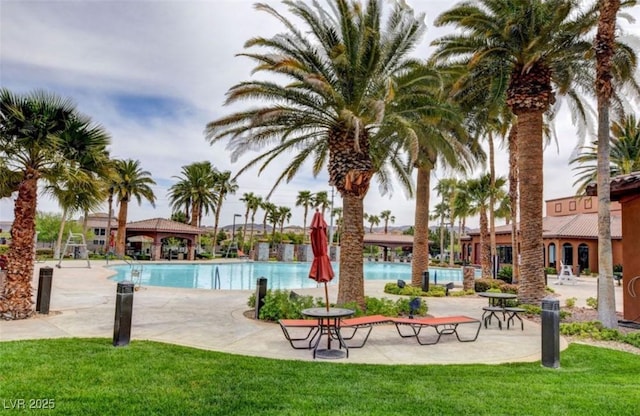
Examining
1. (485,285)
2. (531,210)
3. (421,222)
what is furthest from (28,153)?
(485,285)

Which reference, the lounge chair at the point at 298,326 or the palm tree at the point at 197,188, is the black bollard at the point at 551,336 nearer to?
the lounge chair at the point at 298,326

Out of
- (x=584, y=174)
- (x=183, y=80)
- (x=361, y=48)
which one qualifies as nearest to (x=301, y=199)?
(x=584, y=174)

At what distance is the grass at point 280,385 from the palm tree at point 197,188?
41944mm

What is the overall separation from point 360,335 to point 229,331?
278 cm

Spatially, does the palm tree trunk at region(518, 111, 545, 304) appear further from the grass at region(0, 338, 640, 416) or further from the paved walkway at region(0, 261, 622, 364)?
the grass at region(0, 338, 640, 416)

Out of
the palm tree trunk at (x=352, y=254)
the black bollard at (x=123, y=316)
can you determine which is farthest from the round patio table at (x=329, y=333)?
the palm tree trunk at (x=352, y=254)

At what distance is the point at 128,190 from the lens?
38.8 meters

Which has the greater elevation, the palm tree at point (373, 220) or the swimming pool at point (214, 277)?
the palm tree at point (373, 220)

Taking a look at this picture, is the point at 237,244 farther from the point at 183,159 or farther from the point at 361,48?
the point at 361,48

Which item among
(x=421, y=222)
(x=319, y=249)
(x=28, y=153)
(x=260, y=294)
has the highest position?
(x=28, y=153)

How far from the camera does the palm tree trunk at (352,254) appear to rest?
10.8m

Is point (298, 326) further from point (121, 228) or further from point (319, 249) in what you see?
point (121, 228)

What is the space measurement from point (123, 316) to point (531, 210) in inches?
468

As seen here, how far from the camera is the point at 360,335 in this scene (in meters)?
8.70
